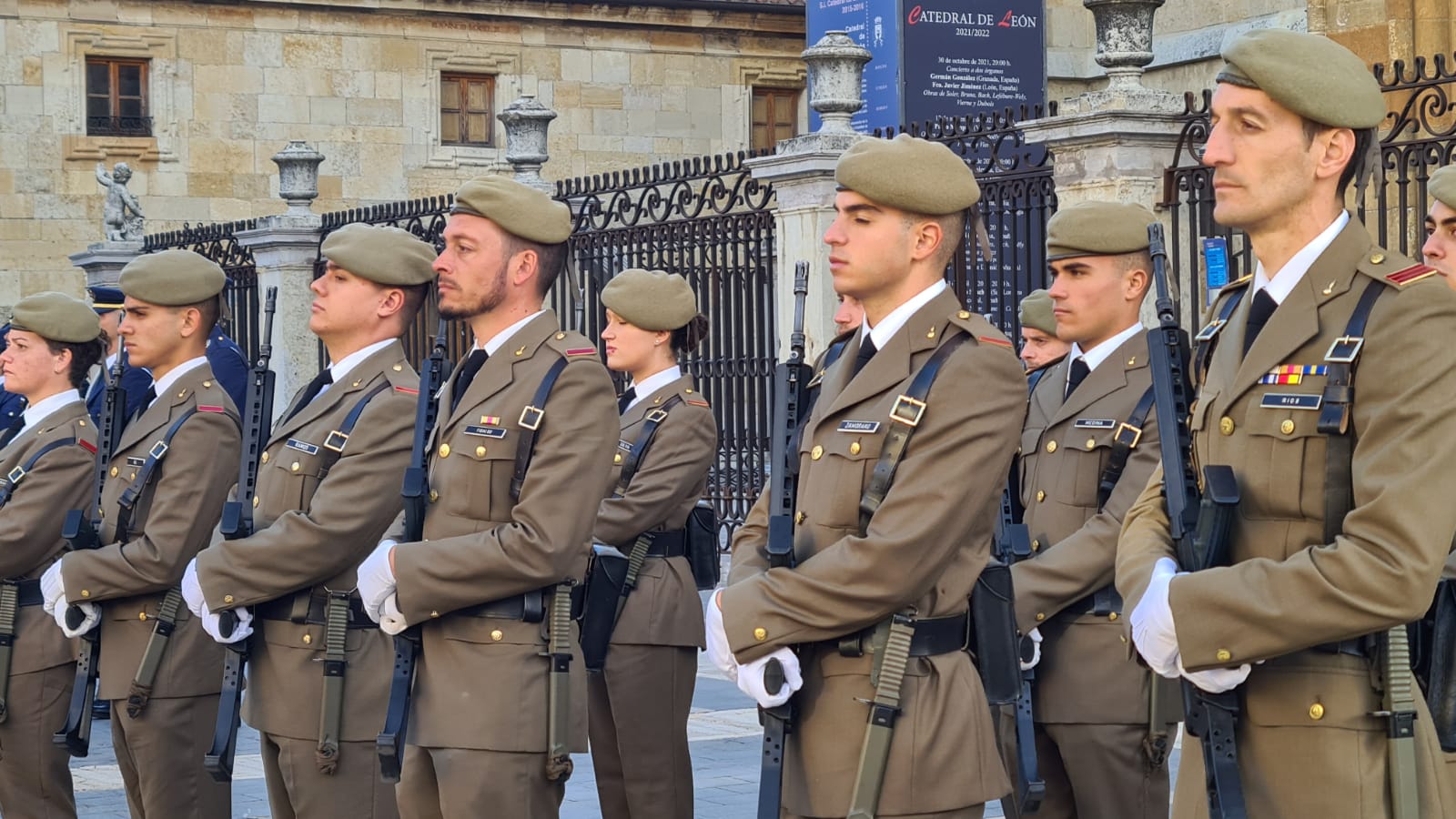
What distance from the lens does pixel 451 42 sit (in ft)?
81.1

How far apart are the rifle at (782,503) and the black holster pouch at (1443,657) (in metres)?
1.23

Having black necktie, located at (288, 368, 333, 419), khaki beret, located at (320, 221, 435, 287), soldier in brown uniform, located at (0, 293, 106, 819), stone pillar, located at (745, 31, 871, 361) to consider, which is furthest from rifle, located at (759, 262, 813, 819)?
stone pillar, located at (745, 31, 871, 361)

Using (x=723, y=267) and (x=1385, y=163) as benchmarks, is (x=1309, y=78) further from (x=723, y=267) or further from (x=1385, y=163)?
(x=723, y=267)

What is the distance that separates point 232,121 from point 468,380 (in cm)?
1912

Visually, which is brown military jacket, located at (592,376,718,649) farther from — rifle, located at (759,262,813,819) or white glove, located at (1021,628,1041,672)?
rifle, located at (759,262,813,819)

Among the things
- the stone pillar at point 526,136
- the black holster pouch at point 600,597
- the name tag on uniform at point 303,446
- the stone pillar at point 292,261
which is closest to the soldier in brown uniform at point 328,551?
the name tag on uniform at point 303,446

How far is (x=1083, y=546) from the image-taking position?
17.4 feet

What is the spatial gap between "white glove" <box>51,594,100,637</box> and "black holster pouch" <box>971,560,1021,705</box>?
305 cm

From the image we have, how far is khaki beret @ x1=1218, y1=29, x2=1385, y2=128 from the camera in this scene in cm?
361

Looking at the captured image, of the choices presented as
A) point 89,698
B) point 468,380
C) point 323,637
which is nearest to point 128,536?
point 89,698

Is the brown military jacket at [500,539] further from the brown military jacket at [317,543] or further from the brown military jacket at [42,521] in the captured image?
the brown military jacket at [42,521]

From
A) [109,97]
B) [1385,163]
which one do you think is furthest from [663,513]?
[109,97]

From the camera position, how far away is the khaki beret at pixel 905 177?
436 centimetres

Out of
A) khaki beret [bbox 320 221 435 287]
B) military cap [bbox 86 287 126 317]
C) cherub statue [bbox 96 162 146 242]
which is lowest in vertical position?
military cap [bbox 86 287 126 317]
